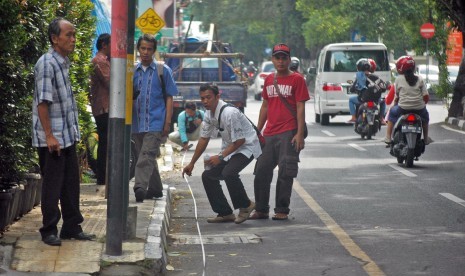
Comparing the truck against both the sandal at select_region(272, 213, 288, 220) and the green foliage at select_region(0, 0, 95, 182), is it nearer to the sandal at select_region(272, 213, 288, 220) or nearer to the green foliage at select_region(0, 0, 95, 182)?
the sandal at select_region(272, 213, 288, 220)

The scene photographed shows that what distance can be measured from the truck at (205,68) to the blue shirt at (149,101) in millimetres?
14366

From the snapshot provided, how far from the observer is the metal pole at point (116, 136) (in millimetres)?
8320

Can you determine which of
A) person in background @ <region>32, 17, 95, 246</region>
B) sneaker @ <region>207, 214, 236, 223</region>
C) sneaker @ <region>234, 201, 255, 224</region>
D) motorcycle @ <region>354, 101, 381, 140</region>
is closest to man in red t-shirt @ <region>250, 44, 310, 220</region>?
sneaker @ <region>234, 201, 255, 224</region>

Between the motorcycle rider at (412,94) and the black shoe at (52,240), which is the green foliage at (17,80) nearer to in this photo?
the black shoe at (52,240)

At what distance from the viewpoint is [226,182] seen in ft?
38.3

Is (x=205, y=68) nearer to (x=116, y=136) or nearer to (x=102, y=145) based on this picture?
(x=102, y=145)

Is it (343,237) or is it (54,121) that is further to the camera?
(343,237)

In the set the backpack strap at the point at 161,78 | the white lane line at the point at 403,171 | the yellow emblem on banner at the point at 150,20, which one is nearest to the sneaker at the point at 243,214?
the backpack strap at the point at 161,78

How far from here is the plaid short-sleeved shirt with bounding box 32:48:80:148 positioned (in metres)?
8.64

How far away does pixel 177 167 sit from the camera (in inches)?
736

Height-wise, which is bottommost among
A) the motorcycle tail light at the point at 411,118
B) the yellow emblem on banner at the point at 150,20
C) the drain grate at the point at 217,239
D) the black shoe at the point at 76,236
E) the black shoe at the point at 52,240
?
the drain grate at the point at 217,239

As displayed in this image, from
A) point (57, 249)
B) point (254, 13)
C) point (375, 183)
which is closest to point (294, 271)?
point (57, 249)

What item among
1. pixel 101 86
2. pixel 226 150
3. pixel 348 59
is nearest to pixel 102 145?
pixel 101 86

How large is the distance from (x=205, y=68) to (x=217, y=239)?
19202 mm
